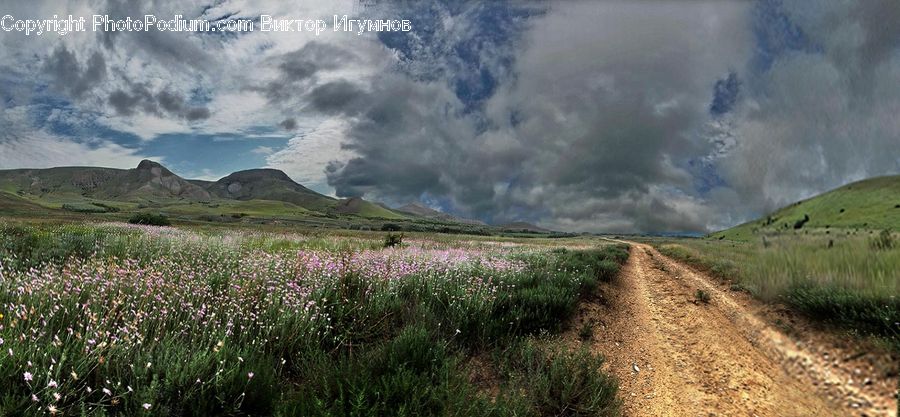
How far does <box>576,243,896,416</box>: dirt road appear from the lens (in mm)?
1422

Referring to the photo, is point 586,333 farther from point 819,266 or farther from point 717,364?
point 819,266

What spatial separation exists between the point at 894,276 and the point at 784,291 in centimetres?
73

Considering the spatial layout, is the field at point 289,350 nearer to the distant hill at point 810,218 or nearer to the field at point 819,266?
the field at point 819,266

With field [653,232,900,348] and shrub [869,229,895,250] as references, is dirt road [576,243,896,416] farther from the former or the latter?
shrub [869,229,895,250]

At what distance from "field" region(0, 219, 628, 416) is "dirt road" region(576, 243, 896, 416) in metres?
0.75

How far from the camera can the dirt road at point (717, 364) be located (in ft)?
4.66

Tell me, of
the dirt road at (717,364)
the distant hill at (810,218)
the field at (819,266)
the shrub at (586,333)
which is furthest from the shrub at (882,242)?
the shrub at (586,333)

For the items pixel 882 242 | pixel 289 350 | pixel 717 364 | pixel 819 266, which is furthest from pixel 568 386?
pixel 289 350

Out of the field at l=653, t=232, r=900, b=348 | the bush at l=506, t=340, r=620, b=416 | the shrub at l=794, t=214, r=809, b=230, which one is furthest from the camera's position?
the bush at l=506, t=340, r=620, b=416

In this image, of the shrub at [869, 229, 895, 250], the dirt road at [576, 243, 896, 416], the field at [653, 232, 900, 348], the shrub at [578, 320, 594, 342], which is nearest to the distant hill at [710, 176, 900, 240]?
the field at [653, 232, 900, 348]

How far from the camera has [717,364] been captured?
4867 mm

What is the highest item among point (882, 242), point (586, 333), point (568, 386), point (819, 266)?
point (882, 242)

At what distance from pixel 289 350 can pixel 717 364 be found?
5427 mm

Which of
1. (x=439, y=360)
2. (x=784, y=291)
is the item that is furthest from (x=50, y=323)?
(x=784, y=291)
